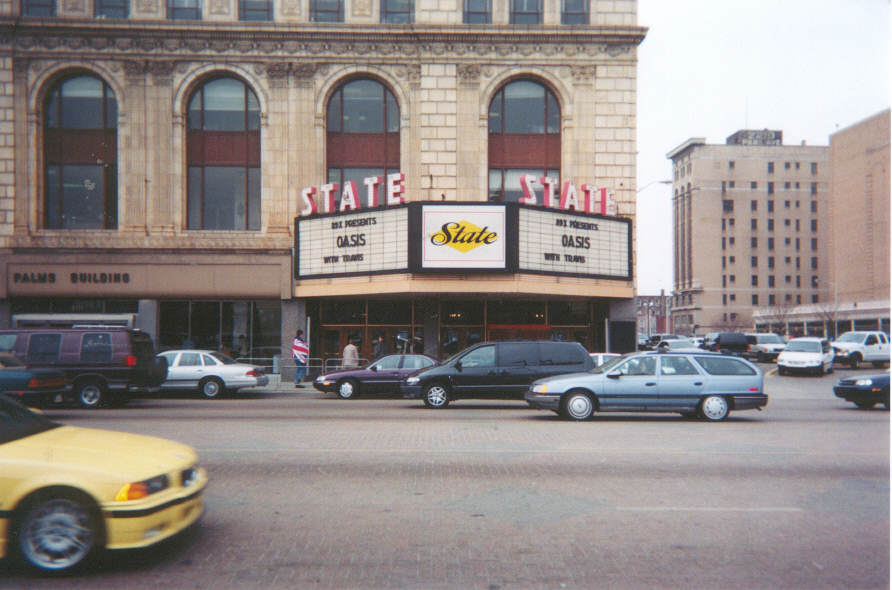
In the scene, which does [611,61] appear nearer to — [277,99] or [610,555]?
[277,99]

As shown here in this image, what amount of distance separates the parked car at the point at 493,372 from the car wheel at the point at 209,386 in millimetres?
6726

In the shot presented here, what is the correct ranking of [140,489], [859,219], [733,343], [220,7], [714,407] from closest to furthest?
[140,489] < [714,407] < [220,7] < [733,343] < [859,219]

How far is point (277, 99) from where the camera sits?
2783 cm

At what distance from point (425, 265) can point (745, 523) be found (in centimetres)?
1850

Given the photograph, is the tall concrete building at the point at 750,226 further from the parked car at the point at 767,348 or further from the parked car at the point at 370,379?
the parked car at the point at 370,379

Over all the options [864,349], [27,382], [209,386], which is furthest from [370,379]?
[864,349]

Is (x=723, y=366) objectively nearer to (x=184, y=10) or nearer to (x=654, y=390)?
(x=654, y=390)

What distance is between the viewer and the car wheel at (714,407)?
14.6 m

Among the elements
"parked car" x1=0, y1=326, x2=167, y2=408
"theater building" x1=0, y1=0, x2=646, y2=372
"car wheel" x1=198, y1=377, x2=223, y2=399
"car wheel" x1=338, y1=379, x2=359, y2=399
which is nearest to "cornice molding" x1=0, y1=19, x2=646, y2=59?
"theater building" x1=0, y1=0, x2=646, y2=372

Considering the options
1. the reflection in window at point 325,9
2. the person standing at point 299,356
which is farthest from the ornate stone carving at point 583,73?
the person standing at point 299,356

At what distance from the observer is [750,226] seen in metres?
117

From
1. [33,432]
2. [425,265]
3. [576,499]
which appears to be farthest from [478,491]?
[425,265]

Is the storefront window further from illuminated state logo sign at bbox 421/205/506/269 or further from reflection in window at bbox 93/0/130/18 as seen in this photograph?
reflection in window at bbox 93/0/130/18

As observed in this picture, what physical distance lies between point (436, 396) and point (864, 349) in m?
27.3
